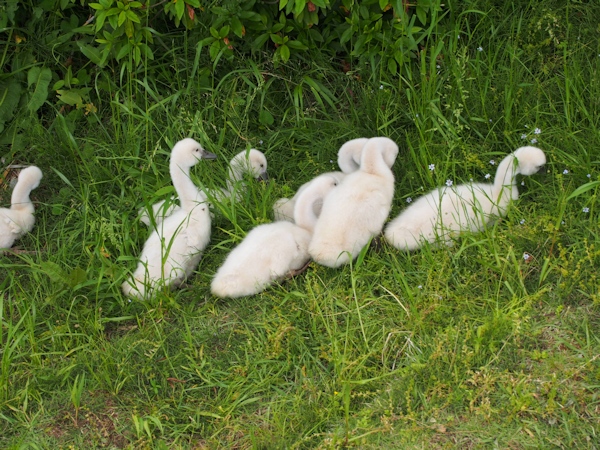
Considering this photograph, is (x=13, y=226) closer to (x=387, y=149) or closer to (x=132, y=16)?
(x=132, y=16)

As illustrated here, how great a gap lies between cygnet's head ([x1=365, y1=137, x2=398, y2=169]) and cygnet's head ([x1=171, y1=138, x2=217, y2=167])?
1073 mm

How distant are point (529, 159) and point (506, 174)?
0.16 meters

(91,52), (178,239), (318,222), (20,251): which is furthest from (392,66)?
(20,251)

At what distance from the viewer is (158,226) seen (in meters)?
4.96

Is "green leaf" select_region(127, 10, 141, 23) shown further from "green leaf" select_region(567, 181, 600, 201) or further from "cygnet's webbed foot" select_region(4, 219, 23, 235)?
"green leaf" select_region(567, 181, 600, 201)

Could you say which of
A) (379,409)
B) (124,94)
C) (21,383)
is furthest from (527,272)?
(124,94)

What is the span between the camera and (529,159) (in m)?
4.70

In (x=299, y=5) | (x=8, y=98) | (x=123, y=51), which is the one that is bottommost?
(x=8, y=98)

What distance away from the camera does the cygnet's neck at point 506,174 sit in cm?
468

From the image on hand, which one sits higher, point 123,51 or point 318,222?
point 123,51

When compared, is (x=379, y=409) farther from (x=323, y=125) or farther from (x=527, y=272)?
(x=323, y=125)

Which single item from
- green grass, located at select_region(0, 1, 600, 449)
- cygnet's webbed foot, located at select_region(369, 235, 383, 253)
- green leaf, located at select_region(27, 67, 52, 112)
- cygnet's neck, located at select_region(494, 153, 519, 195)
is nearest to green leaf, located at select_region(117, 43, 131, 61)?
green grass, located at select_region(0, 1, 600, 449)

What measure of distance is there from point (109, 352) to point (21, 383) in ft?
1.53

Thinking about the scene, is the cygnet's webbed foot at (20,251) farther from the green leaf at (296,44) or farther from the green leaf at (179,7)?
the green leaf at (296,44)
